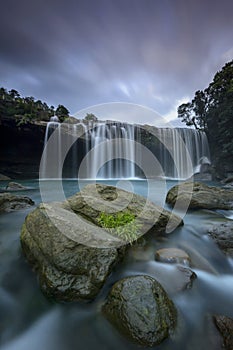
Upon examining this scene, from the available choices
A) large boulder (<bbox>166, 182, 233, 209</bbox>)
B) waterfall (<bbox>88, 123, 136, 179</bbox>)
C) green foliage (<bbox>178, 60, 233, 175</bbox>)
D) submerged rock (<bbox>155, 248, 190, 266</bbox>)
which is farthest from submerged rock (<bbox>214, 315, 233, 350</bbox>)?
green foliage (<bbox>178, 60, 233, 175</bbox>)

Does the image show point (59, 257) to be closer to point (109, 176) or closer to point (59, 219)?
point (59, 219)

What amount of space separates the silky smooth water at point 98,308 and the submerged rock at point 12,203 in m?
2.01

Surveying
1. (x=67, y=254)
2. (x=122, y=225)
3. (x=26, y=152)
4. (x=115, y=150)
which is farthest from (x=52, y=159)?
(x=67, y=254)

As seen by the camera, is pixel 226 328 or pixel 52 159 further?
pixel 52 159

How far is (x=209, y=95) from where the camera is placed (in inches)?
891

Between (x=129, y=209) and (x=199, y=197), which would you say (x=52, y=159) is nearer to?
(x=199, y=197)

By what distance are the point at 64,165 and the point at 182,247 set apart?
16708 millimetres

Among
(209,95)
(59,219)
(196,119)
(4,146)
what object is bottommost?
(59,219)

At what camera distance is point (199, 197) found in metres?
5.35

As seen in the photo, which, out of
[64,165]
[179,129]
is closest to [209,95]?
[179,129]

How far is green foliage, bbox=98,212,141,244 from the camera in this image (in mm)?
2930

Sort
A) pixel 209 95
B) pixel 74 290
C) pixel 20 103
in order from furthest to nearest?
1. pixel 209 95
2. pixel 20 103
3. pixel 74 290

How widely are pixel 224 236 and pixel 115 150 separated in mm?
16171

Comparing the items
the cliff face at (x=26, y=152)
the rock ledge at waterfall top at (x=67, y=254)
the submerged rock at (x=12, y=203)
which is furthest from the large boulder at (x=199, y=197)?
the cliff face at (x=26, y=152)
